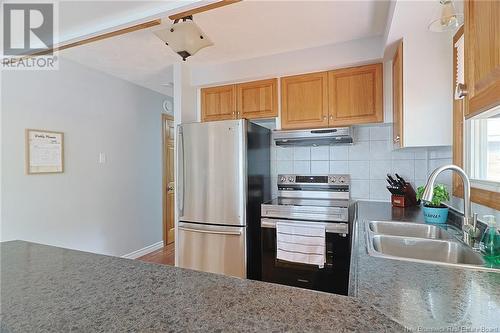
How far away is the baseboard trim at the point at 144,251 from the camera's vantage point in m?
3.45

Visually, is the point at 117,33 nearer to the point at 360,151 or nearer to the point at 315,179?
the point at 315,179

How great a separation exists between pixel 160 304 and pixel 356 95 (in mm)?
2327

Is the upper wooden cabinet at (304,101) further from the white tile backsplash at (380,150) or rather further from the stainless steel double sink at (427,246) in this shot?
the stainless steel double sink at (427,246)

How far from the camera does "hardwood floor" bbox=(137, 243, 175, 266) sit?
344 centimetres

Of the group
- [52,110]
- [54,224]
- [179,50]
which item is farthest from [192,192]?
[52,110]

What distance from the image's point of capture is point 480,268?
860 millimetres

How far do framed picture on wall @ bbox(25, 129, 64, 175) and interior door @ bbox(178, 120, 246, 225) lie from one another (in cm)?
123

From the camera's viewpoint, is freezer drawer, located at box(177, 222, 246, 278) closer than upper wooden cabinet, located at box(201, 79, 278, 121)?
Yes

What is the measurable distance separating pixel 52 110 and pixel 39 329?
2792mm

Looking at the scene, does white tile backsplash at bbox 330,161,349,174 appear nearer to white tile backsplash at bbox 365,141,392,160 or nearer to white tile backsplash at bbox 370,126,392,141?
white tile backsplash at bbox 365,141,392,160

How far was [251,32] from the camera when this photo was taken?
2.15 metres

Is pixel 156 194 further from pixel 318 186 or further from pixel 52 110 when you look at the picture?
pixel 318 186

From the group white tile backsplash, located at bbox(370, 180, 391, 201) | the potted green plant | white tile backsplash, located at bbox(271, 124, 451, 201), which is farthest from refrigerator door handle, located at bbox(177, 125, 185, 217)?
the potted green plant

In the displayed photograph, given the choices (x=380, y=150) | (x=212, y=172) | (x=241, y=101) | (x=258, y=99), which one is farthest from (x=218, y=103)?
(x=380, y=150)
